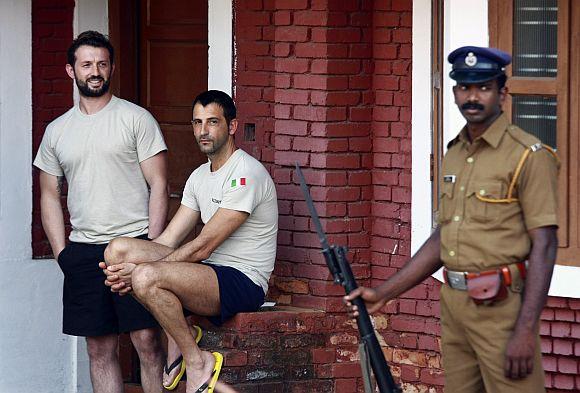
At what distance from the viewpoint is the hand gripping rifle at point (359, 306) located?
578 cm

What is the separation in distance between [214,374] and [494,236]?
224cm

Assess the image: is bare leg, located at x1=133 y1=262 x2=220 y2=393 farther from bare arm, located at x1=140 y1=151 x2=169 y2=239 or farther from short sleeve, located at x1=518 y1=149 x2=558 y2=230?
short sleeve, located at x1=518 y1=149 x2=558 y2=230

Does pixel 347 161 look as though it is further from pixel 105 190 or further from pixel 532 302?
pixel 532 302

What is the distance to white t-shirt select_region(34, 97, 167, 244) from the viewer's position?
7.56 metres

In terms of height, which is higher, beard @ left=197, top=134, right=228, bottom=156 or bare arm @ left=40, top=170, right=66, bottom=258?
beard @ left=197, top=134, right=228, bottom=156

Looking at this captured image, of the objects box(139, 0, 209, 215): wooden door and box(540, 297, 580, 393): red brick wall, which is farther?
box(139, 0, 209, 215): wooden door

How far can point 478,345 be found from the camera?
17.9 feet

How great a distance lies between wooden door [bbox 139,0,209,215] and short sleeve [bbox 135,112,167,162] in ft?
3.54

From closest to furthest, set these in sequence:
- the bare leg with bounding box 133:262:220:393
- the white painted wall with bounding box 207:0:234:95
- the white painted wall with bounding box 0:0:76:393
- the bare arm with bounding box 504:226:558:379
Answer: the bare arm with bounding box 504:226:558:379 < the bare leg with bounding box 133:262:220:393 < the white painted wall with bounding box 207:0:234:95 < the white painted wall with bounding box 0:0:76:393

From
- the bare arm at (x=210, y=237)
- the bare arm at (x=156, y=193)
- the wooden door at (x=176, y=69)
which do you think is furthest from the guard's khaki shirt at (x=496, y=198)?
the wooden door at (x=176, y=69)

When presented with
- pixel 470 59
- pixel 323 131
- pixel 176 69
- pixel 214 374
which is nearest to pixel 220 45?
pixel 176 69

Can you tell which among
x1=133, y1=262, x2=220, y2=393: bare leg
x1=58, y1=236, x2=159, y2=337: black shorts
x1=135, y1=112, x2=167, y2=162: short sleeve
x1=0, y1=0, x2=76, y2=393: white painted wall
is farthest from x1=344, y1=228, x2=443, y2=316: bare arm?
x1=0, y1=0, x2=76, y2=393: white painted wall

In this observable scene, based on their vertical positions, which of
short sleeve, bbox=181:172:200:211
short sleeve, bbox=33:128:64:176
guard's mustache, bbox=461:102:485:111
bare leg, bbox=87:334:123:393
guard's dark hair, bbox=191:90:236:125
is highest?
guard's dark hair, bbox=191:90:236:125

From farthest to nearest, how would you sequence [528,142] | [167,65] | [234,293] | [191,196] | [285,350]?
1. [167,65]
2. [285,350]
3. [191,196]
4. [234,293]
5. [528,142]
